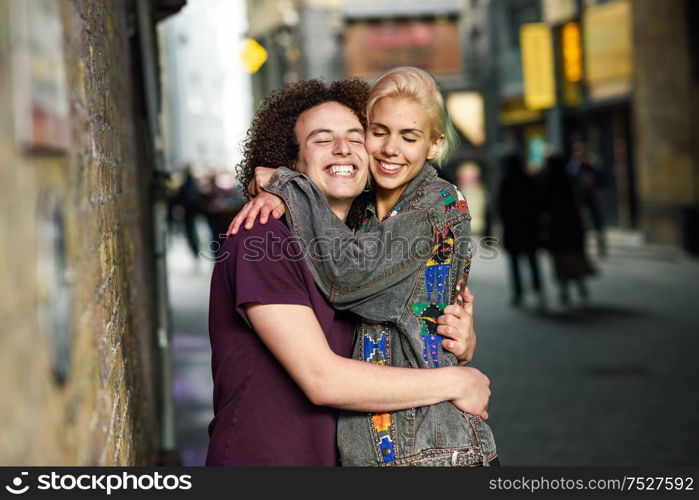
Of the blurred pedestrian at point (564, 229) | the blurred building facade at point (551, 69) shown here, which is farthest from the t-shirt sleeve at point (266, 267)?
the blurred building facade at point (551, 69)

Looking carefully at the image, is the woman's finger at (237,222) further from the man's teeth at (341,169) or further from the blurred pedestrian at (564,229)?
the blurred pedestrian at (564,229)

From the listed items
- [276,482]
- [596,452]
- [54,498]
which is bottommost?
[596,452]

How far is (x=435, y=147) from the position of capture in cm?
295

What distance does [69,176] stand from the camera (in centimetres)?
171

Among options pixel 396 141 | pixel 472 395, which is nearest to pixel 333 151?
pixel 396 141

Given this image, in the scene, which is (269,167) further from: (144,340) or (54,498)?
(144,340)

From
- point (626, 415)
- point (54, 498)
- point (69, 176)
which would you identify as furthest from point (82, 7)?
point (626, 415)

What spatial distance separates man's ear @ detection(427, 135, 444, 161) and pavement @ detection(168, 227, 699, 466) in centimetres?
330

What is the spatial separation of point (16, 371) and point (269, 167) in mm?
1695

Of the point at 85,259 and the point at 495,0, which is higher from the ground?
the point at 495,0

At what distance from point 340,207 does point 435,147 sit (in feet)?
1.28

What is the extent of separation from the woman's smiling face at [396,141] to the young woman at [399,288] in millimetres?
162

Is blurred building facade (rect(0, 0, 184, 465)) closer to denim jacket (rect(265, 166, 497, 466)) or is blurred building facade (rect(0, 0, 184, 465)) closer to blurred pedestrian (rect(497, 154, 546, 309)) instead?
denim jacket (rect(265, 166, 497, 466))

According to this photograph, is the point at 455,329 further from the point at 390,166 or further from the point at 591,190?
the point at 591,190
